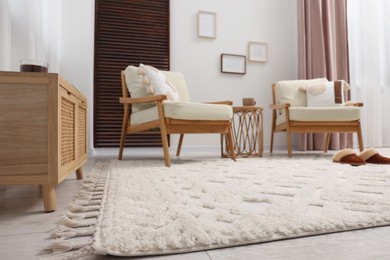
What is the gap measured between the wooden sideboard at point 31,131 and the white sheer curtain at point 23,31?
72 cm

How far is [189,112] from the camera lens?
2111mm

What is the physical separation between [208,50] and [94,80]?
1.40 m

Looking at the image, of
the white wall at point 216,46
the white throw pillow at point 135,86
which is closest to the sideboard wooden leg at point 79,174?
the white throw pillow at point 135,86

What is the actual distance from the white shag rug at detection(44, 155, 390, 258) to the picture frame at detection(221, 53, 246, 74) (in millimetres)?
2623

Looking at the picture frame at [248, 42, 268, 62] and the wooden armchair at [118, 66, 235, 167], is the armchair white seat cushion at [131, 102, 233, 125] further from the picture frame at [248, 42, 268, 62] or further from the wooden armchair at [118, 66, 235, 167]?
the picture frame at [248, 42, 268, 62]

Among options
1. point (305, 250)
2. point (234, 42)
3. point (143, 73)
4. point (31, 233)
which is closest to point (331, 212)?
point (305, 250)

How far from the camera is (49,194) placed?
92 cm

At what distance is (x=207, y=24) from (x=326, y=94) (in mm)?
1632

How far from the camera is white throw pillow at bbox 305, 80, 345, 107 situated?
9.89 ft

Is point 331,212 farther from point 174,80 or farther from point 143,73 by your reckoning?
point 174,80

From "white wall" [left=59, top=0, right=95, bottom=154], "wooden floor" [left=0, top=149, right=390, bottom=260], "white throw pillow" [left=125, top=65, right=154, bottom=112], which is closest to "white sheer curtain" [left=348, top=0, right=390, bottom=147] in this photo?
"white throw pillow" [left=125, top=65, right=154, bottom=112]

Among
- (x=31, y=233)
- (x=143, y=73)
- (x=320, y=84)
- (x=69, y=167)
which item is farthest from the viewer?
(x=320, y=84)

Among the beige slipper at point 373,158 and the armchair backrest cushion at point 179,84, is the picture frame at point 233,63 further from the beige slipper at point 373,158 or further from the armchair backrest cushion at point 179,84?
the beige slipper at point 373,158

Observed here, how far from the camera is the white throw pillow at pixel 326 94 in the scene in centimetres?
301
